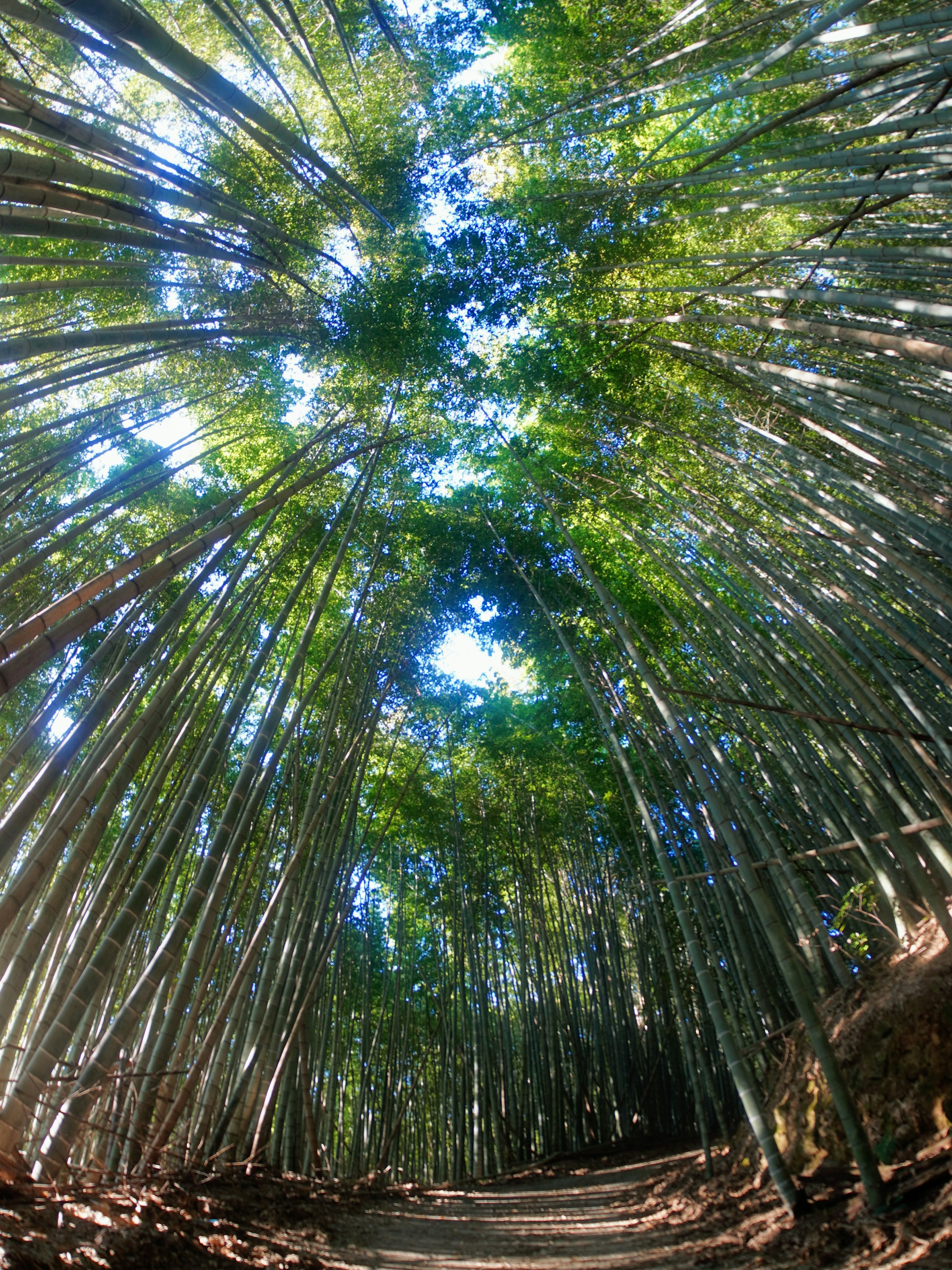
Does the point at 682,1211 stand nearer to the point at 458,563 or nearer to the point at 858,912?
the point at 858,912

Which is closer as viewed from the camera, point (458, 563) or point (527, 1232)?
point (527, 1232)

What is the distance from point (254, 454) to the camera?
20.4 feet

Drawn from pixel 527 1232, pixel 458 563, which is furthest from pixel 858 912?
pixel 458 563

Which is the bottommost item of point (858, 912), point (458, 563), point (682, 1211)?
point (682, 1211)

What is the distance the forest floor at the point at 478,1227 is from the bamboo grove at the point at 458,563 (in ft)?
0.60

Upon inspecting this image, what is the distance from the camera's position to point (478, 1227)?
3.74 meters

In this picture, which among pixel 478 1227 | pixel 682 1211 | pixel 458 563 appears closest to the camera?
pixel 682 1211

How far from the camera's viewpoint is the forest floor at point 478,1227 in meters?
1.80

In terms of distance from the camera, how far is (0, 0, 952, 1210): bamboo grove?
2531 mm

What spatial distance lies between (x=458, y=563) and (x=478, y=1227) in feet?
15.0

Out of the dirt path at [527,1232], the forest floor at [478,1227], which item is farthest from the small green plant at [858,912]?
the dirt path at [527,1232]

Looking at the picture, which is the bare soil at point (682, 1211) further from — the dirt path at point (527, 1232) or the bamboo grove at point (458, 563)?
the bamboo grove at point (458, 563)

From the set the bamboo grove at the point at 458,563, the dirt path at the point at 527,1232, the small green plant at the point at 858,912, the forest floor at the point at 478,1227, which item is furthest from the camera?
the small green plant at the point at 858,912

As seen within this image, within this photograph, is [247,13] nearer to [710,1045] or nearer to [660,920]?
[660,920]
